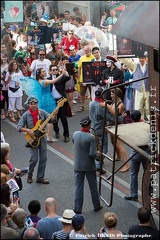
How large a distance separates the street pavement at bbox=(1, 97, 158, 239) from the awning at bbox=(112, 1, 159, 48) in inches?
103

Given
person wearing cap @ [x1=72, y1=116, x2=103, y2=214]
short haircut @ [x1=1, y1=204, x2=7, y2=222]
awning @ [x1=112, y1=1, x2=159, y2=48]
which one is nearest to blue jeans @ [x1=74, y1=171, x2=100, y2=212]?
person wearing cap @ [x1=72, y1=116, x2=103, y2=214]

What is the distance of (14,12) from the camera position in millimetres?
22500

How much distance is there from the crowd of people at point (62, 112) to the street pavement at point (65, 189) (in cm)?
21

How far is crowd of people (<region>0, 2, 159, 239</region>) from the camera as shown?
8672mm

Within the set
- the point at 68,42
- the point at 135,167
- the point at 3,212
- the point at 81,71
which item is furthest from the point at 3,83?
the point at 3,212

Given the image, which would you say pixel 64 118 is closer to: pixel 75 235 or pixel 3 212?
pixel 3 212

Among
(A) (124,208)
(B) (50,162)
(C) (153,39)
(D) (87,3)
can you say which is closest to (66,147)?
(B) (50,162)

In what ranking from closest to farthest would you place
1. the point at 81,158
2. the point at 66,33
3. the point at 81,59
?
1. the point at 81,158
2. the point at 81,59
3. the point at 66,33

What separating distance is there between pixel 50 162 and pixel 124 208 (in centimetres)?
306

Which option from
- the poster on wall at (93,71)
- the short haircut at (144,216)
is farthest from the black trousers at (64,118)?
the short haircut at (144,216)

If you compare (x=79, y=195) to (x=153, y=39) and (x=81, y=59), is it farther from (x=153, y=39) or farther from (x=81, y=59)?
(x=81, y=59)

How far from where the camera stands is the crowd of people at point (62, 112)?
8.67m

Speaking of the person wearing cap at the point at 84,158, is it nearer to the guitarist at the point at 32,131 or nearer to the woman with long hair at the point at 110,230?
the guitarist at the point at 32,131

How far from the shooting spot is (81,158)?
10.9 m
